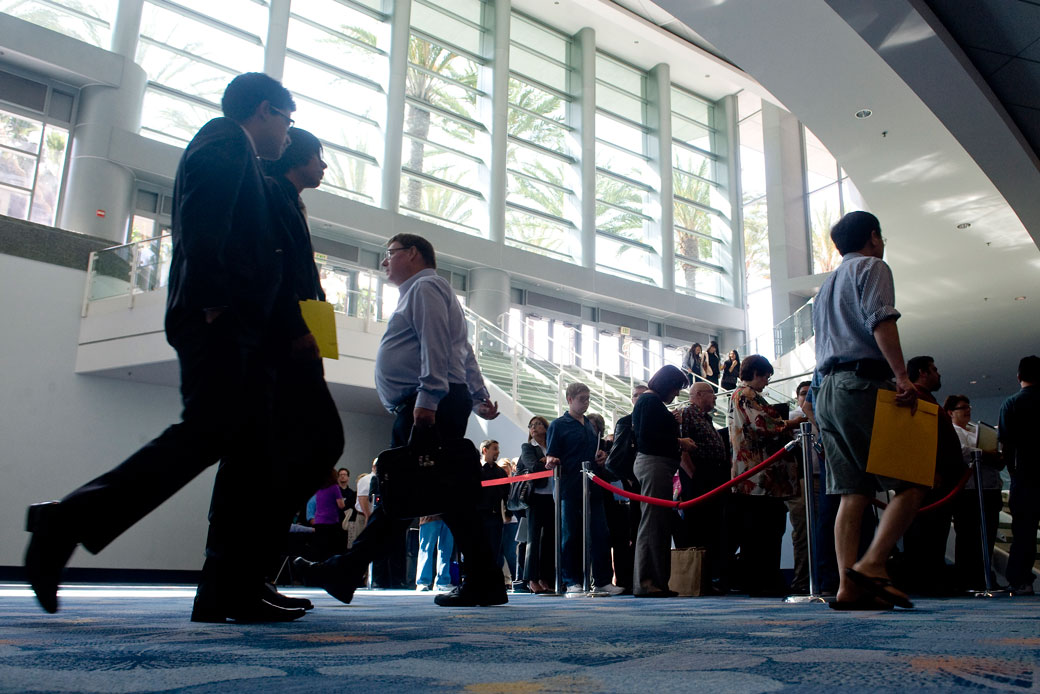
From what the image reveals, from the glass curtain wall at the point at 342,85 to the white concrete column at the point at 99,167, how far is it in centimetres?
425

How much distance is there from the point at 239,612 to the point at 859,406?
2153mm

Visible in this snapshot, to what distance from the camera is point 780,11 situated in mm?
7098

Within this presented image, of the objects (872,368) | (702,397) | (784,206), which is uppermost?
(784,206)

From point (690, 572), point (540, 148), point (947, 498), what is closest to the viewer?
point (947, 498)

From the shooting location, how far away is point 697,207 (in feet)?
89.8

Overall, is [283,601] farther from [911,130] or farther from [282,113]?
[911,130]

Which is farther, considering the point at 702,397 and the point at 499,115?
the point at 499,115

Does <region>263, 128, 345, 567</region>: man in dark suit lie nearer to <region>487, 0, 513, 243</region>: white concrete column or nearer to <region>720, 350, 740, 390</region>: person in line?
<region>720, 350, 740, 390</region>: person in line

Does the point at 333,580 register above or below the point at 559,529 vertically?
A: below

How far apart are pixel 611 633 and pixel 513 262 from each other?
20160mm

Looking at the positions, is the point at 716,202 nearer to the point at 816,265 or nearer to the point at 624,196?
the point at 624,196

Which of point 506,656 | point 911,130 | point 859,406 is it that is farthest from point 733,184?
point 506,656

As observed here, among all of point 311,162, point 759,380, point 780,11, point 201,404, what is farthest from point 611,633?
point 780,11

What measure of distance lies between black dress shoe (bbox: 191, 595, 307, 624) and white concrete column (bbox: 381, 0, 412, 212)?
1862 cm
